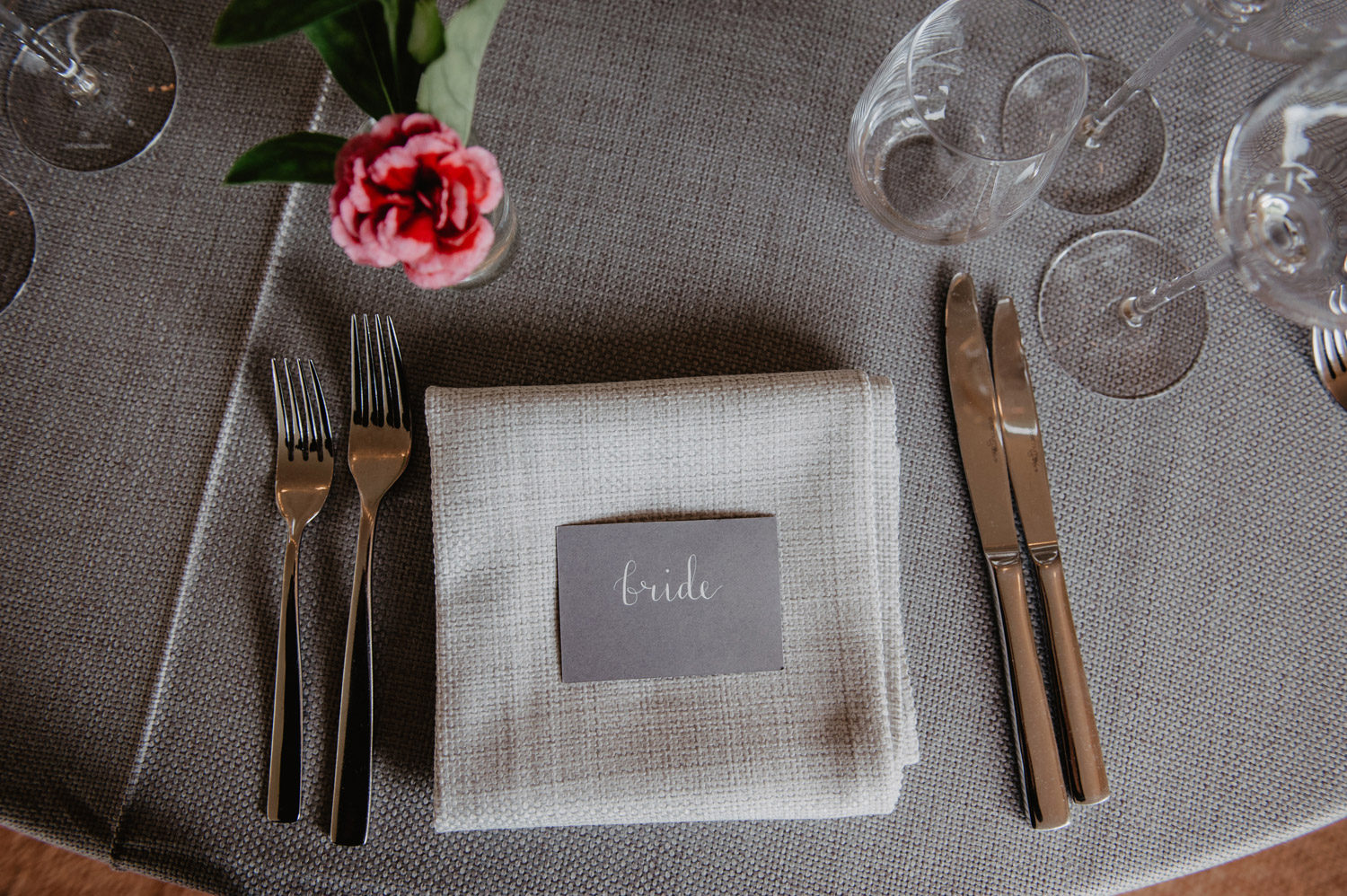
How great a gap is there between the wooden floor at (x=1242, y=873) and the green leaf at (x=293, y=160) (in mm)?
951

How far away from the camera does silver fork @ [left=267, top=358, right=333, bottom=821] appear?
49 centimetres

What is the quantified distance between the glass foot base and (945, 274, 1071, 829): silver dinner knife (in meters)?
0.06

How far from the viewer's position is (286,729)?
50cm

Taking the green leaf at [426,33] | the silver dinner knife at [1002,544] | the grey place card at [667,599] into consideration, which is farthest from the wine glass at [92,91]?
the silver dinner knife at [1002,544]

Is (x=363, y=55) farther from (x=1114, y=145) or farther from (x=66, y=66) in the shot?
(x=1114, y=145)

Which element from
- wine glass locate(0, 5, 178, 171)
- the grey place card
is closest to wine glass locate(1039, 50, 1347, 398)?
the grey place card

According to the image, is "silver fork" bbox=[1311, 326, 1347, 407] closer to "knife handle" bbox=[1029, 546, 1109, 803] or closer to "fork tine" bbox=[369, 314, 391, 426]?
"knife handle" bbox=[1029, 546, 1109, 803]

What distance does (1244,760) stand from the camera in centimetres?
51

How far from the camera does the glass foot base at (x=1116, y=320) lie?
55 centimetres

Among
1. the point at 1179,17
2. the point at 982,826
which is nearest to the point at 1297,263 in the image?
the point at 1179,17

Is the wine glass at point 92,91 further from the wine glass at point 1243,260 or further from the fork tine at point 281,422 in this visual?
the wine glass at point 1243,260

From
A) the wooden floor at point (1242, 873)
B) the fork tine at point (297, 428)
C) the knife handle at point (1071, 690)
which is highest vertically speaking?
the fork tine at point (297, 428)

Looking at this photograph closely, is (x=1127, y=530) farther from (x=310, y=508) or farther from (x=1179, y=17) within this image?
(x=310, y=508)

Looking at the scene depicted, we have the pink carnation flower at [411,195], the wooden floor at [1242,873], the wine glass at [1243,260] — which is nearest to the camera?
the pink carnation flower at [411,195]
